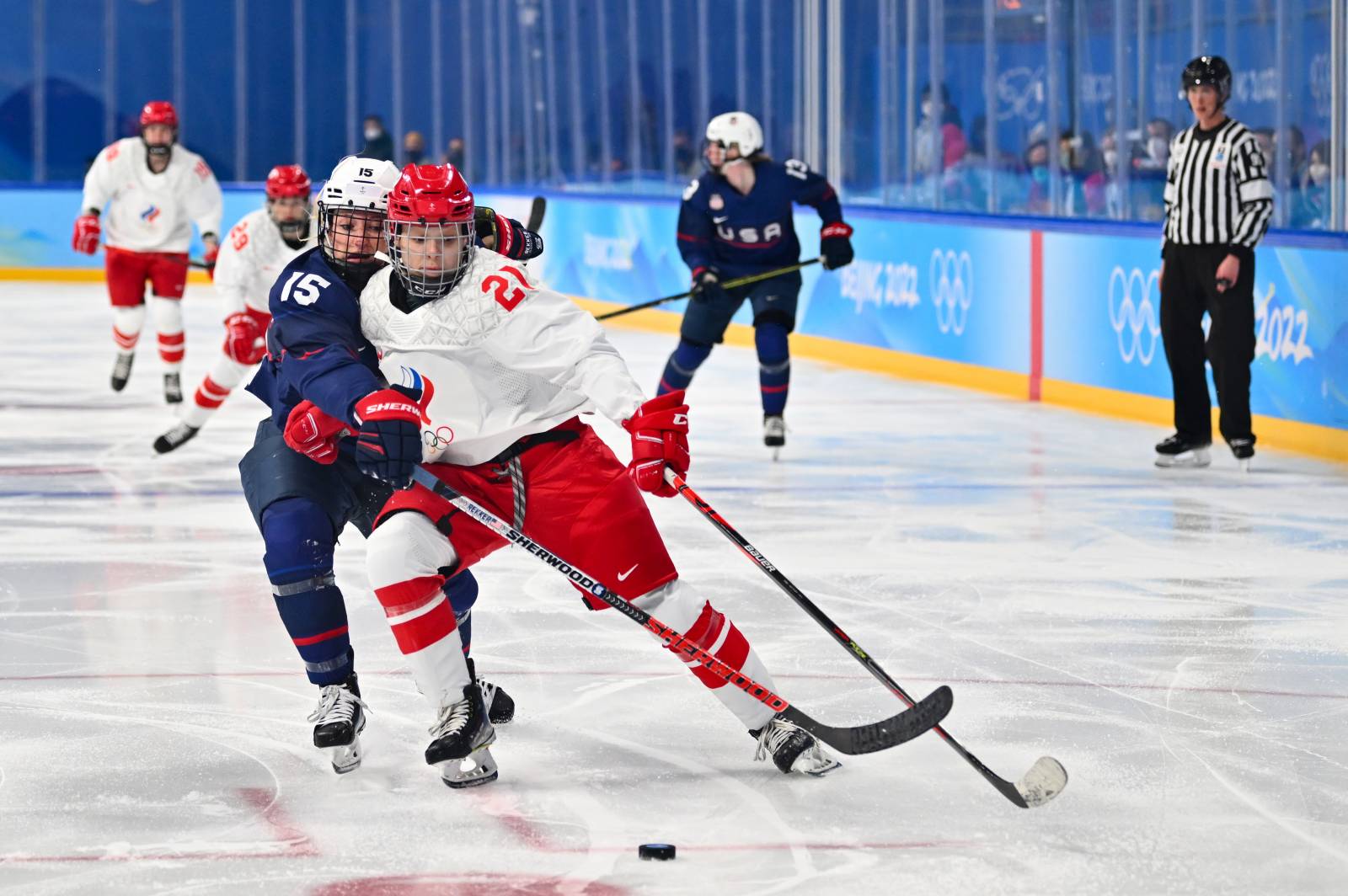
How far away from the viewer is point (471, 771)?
3.17 m

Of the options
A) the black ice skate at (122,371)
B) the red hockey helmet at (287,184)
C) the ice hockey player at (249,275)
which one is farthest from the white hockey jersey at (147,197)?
the red hockey helmet at (287,184)

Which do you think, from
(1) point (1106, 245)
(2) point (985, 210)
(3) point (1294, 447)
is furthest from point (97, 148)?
(3) point (1294, 447)

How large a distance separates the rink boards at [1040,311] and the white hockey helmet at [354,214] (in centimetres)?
431

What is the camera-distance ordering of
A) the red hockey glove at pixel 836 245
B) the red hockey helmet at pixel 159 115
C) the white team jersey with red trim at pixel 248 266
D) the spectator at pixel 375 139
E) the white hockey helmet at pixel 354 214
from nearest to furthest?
the white hockey helmet at pixel 354 214, the white team jersey with red trim at pixel 248 266, the red hockey glove at pixel 836 245, the red hockey helmet at pixel 159 115, the spectator at pixel 375 139

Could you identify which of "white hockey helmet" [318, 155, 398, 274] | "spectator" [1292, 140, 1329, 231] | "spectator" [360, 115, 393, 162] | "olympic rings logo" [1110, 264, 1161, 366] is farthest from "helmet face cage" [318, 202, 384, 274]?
"spectator" [360, 115, 393, 162]

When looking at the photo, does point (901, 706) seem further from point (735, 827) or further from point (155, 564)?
point (155, 564)

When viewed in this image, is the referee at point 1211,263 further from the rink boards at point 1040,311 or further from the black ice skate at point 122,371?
the black ice skate at point 122,371

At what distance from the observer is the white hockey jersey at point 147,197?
9031 mm

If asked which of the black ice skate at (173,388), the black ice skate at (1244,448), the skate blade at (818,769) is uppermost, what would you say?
the black ice skate at (173,388)

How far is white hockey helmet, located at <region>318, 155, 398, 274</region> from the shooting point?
330 cm

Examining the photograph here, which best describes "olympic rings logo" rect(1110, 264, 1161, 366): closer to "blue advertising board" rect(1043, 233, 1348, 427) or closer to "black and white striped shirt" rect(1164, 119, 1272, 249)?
"blue advertising board" rect(1043, 233, 1348, 427)

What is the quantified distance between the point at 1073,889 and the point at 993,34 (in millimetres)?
7926

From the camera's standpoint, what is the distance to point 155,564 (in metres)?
5.14

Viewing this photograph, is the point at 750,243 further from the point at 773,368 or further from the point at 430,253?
the point at 430,253
